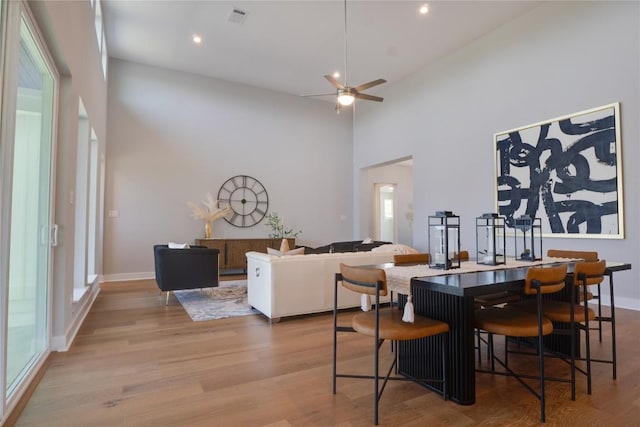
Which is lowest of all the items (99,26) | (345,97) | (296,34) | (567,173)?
(567,173)

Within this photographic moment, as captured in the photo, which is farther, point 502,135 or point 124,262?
point 124,262

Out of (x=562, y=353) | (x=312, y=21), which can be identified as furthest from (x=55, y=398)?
(x=312, y=21)

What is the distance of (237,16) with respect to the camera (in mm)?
5254

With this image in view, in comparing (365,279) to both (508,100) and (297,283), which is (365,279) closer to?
(297,283)

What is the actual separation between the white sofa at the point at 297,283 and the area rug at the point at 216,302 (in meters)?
0.30

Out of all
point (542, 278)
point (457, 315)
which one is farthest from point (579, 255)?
point (457, 315)

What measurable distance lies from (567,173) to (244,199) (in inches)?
231

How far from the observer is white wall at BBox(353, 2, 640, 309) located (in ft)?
13.6

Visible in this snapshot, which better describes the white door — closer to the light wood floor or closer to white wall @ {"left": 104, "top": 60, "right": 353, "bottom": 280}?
white wall @ {"left": 104, "top": 60, "right": 353, "bottom": 280}

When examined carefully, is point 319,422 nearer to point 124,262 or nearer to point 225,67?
point 124,262

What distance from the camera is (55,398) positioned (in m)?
2.09

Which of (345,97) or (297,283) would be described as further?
(345,97)

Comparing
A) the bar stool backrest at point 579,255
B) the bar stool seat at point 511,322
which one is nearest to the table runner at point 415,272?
the bar stool seat at point 511,322

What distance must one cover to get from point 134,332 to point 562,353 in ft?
12.3
